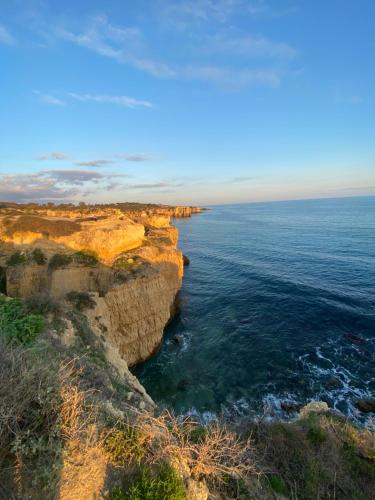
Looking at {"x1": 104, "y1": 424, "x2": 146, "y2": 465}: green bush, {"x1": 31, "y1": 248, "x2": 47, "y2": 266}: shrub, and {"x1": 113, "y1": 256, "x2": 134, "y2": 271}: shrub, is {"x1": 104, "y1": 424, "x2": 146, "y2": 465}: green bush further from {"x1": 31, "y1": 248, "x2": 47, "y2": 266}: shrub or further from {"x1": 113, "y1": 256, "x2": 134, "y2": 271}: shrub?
{"x1": 31, "y1": 248, "x2": 47, "y2": 266}: shrub

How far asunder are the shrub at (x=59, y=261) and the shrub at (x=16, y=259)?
8.34ft

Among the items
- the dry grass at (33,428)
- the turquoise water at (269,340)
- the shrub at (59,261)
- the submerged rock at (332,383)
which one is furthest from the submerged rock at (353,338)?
the shrub at (59,261)

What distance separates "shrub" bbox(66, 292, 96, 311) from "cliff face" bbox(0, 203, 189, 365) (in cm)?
249

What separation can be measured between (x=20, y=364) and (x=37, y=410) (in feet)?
3.82

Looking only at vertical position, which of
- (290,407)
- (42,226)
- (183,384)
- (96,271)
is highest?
(42,226)

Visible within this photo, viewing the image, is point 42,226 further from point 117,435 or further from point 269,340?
point 117,435

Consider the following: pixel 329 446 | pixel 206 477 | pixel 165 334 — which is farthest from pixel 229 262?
pixel 206 477

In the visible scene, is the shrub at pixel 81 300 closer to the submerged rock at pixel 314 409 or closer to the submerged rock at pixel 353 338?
the submerged rock at pixel 314 409

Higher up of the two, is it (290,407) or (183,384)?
(290,407)

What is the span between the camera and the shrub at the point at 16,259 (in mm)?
26031

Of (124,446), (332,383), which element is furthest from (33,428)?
(332,383)

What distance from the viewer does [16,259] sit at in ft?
86.3

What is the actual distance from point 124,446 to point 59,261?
2321 centimetres

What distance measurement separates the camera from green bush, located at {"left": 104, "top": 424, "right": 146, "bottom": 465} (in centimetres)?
611
